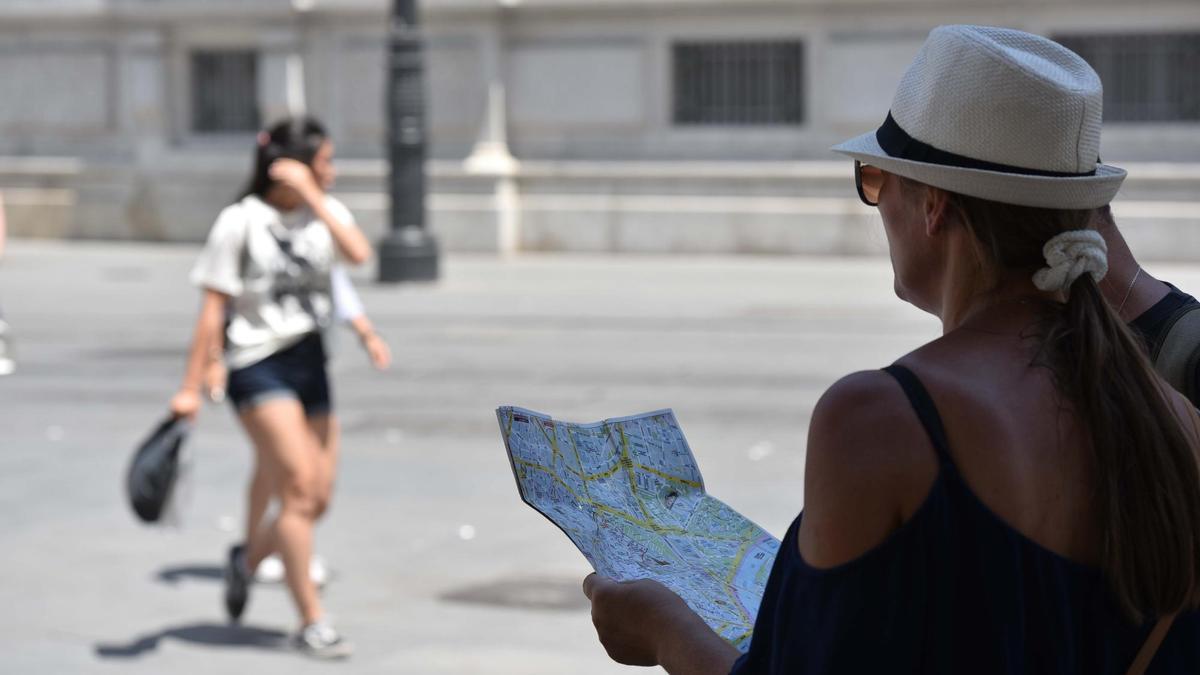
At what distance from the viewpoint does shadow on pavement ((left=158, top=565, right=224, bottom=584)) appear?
7.09 metres

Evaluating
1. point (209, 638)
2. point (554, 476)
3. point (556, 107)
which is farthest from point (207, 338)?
point (556, 107)

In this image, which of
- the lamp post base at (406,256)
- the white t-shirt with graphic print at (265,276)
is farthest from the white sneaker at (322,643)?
the lamp post base at (406,256)

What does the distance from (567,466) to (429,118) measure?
20048mm

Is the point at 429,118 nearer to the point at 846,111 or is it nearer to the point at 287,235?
the point at 846,111

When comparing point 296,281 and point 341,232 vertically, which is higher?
point 341,232

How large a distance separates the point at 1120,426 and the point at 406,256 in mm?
16232

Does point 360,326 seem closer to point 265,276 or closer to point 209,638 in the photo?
point 265,276

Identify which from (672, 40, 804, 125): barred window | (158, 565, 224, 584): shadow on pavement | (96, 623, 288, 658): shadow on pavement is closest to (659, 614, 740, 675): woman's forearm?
(96, 623, 288, 658): shadow on pavement

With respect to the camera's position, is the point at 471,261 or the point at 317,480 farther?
the point at 471,261

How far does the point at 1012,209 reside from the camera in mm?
1967

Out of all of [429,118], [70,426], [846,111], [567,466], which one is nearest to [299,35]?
[429,118]

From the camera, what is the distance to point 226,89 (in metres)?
23.3

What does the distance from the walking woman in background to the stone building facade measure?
14.1m

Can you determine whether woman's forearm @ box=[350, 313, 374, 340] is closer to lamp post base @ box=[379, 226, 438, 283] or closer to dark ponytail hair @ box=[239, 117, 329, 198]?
dark ponytail hair @ box=[239, 117, 329, 198]
